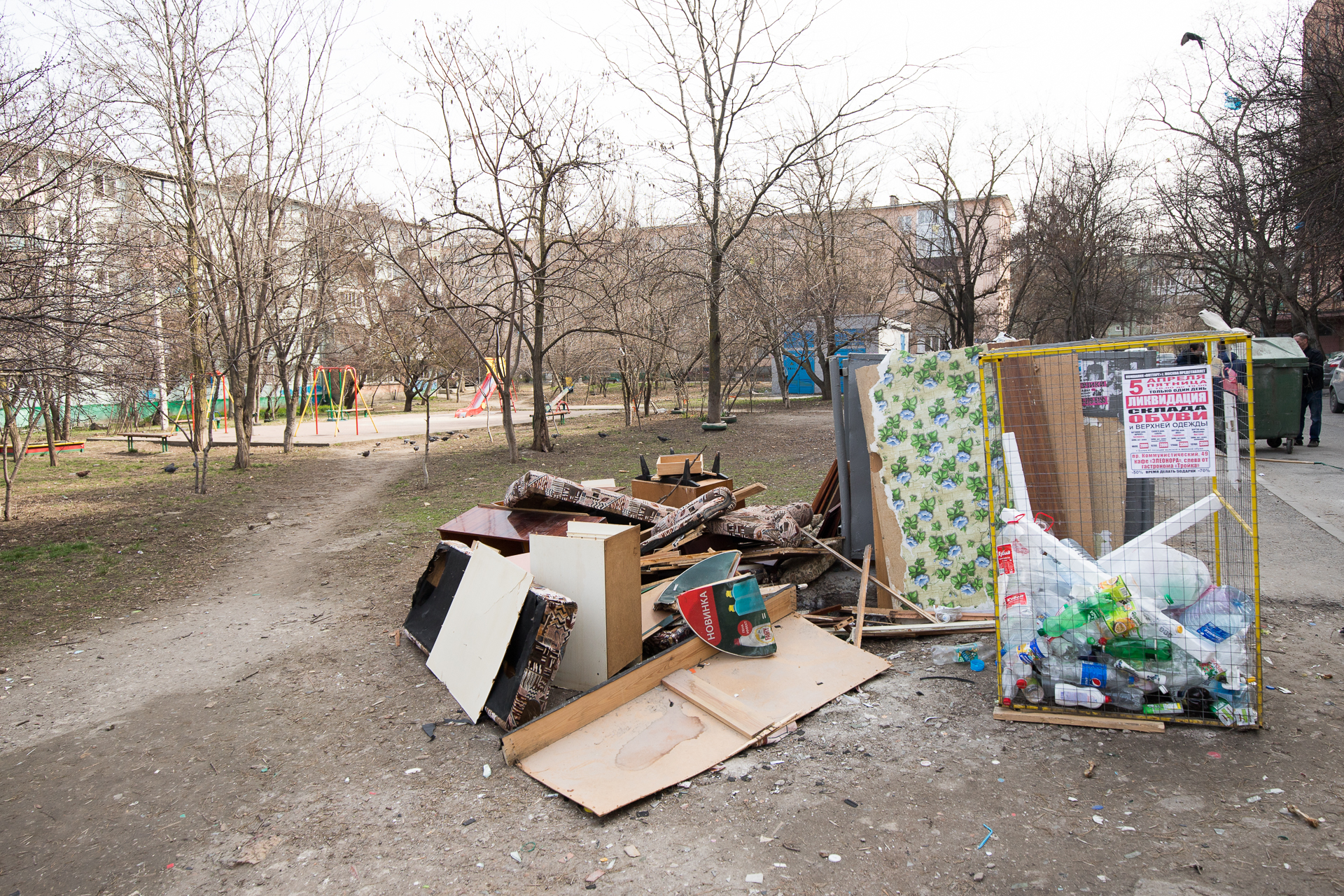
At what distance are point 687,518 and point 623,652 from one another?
60.3 inches

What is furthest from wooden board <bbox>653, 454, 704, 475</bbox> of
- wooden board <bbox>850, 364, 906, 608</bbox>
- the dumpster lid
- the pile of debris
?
the dumpster lid

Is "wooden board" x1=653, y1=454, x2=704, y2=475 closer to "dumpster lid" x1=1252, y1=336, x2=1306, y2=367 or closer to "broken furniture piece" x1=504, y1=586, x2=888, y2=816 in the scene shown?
"broken furniture piece" x1=504, y1=586, x2=888, y2=816

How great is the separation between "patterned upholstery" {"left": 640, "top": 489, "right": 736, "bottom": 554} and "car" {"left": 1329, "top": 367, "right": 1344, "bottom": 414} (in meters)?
19.1

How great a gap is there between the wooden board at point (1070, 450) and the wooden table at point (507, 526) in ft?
9.99

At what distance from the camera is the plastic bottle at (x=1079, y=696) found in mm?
3312

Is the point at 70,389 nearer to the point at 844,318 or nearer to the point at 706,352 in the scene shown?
the point at 706,352

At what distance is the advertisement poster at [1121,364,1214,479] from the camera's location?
3.04 meters

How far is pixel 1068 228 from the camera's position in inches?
1014

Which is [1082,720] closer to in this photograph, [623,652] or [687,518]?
[623,652]

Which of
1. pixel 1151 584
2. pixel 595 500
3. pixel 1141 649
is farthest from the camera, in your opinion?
pixel 595 500

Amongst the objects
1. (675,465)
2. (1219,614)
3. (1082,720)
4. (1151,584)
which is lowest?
(1082,720)

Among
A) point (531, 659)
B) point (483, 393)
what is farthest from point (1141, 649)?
point (483, 393)

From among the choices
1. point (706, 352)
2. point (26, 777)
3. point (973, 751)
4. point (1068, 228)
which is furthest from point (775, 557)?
point (1068, 228)

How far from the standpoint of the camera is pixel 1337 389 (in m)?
17.6
